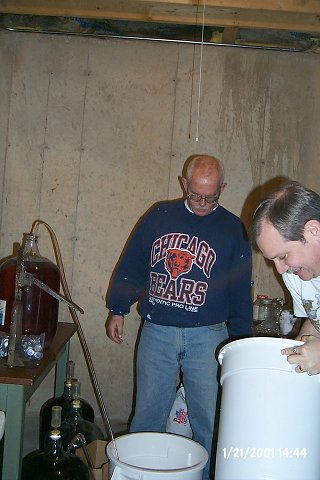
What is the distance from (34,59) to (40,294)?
1489mm

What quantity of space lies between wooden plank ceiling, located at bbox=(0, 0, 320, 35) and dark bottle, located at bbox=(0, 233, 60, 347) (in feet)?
3.91

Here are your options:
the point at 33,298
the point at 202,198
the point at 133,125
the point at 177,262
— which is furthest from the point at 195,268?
the point at 133,125

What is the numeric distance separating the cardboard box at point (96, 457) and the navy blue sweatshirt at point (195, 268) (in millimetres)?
511

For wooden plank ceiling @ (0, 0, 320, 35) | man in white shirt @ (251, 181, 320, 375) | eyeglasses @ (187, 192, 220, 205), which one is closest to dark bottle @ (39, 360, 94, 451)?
eyeglasses @ (187, 192, 220, 205)

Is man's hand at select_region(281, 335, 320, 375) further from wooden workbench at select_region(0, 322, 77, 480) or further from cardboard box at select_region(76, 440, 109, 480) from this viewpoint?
cardboard box at select_region(76, 440, 109, 480)

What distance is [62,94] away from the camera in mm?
2734

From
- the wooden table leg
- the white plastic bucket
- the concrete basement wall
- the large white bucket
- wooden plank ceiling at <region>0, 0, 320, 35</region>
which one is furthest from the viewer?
the concrete basement wall

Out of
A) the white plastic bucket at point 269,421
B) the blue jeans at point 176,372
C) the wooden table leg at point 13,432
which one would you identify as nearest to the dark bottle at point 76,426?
the blue jeans at point 176,372

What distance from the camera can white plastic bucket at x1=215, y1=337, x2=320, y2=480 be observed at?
3.67 ft

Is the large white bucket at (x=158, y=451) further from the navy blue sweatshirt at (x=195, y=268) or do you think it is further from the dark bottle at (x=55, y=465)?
the navy blue sweatshirt at (x=195, y=268)

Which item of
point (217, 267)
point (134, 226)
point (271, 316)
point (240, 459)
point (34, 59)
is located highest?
point (34, 59)

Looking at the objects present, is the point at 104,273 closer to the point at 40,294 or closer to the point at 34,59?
the point at 40,294

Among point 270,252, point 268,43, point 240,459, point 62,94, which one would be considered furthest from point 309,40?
point 240,459

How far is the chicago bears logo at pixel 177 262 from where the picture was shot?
2020 millimetres
